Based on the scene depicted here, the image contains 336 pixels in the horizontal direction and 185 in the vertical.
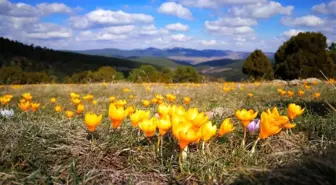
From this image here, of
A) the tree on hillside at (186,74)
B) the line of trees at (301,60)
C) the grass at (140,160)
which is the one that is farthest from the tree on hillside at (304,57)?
the grass at (140,160)

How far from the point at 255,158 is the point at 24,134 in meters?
2.05

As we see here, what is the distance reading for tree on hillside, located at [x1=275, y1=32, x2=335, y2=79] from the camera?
114 feet

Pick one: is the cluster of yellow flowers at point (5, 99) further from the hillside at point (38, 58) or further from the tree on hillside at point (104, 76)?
the hillside at point (38, 58)

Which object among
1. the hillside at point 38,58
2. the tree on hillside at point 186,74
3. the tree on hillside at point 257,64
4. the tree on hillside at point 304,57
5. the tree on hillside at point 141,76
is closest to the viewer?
the tree on hillside at point 141,76

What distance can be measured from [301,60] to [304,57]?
2.54 feet

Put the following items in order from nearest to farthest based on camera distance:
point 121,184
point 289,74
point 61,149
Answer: point 121,184 < point 61,149 < point 289,74

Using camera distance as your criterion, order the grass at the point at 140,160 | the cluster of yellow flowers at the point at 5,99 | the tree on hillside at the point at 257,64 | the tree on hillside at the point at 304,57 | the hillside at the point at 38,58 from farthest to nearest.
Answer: the hillside at the point at 38,58
the tree on hillside at the point at 257,64
the tree on hillside at the point at 304,57
the cluster of yellow flowers at the point at 5,99
the grass at the point at 140,160

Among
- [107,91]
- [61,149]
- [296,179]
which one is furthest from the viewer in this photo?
[107,91]

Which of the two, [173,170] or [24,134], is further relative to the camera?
[24,134]

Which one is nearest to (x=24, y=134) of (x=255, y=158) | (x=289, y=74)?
(x=255, y=158)

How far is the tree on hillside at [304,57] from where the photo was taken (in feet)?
114

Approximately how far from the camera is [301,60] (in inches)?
1374

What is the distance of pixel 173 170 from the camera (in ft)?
7.07

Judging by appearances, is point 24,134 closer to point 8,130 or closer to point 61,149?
point 8,130
